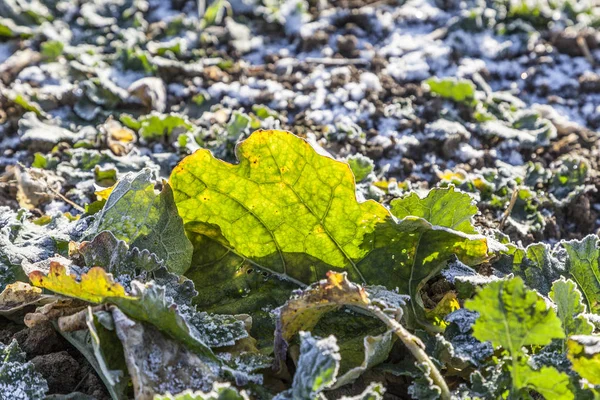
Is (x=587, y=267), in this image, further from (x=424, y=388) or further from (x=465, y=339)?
(x=424, y=388)

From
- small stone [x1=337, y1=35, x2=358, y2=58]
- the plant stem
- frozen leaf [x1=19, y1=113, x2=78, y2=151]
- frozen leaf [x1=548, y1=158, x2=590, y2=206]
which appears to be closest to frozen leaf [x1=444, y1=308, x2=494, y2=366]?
the plant stem

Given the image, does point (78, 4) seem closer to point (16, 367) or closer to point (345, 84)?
point (345, 84)

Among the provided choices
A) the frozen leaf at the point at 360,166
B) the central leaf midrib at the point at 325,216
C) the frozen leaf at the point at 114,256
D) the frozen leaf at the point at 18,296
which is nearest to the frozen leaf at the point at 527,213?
the frozen leaf at the point at 360,166

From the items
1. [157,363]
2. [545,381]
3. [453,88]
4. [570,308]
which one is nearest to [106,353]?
[157,363]

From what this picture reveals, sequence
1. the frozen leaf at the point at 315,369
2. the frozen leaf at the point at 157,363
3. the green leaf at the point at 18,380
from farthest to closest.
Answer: the green leaf at the point at 18,380, the frozen leaf at the point at 157,363, the frozen leaf at the point at 315,369

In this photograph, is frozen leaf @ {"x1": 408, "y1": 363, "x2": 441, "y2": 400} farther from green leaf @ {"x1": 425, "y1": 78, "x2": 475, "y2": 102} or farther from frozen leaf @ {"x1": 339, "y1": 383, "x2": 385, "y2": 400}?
green leaf @ {"x1": 425, "y1": 78, "x2": 475, "y2": 102}

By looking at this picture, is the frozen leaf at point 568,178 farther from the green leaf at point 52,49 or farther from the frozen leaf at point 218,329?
the green leaf at point 52,49
